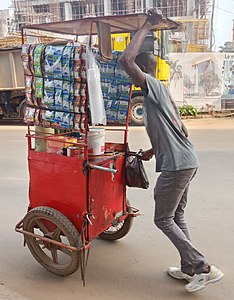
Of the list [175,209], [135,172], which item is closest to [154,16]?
[135,172]

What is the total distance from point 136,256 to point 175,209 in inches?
30.1

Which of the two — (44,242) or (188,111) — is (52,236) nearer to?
(44,242)

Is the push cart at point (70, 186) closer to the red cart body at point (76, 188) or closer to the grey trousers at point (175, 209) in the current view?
the red cart body at point (76, 188)

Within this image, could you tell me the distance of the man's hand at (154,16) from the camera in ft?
7.32

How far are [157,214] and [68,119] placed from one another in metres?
0.94

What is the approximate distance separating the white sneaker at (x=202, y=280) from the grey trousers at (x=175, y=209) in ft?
0.14

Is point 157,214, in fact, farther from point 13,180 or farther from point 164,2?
point 164,2

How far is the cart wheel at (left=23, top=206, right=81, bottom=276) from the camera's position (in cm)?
257

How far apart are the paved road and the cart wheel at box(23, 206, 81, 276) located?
115 millimetres

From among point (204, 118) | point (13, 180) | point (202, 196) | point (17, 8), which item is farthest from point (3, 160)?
point (17, 8)

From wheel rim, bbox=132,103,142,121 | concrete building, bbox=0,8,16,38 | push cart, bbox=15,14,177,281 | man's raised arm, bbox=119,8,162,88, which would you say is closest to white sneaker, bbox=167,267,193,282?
push cart, bbox=15,14,177,281

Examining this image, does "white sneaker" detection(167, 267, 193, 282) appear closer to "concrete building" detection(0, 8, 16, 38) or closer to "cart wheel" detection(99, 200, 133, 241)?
"cart wheel" detection(99, 200, 133, 241)

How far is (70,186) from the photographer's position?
2609 mm

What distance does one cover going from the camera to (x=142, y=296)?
8.29 ft
